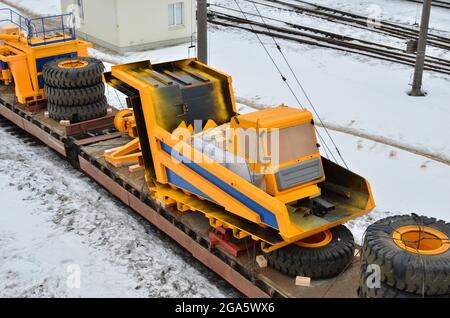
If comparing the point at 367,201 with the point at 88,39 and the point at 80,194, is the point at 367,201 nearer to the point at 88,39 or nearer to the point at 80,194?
the point at 80,194

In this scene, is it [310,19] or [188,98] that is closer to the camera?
[188,98]

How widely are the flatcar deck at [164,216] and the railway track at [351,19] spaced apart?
14.2 metres

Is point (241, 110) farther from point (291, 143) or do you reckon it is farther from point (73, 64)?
point (291, 143)

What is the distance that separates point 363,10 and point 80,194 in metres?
18.6

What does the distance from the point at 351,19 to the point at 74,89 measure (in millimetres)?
15344

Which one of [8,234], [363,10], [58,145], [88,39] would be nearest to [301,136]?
[8,234]

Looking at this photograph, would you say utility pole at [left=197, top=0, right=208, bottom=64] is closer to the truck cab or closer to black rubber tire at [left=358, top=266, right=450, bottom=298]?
the truck cab

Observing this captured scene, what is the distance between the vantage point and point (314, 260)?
7.19 meters

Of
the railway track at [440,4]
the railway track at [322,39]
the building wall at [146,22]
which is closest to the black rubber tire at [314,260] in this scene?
the railway track at [322,39]

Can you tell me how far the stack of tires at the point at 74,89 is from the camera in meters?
11.5

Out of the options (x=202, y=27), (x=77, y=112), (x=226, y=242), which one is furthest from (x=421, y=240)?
(x=77, y=112)

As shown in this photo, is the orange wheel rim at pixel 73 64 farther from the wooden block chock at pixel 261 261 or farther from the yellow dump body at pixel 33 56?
the wooden block chock at pixel 261 261

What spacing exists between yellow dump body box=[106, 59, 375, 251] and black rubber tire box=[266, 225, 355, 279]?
0.21 metres
